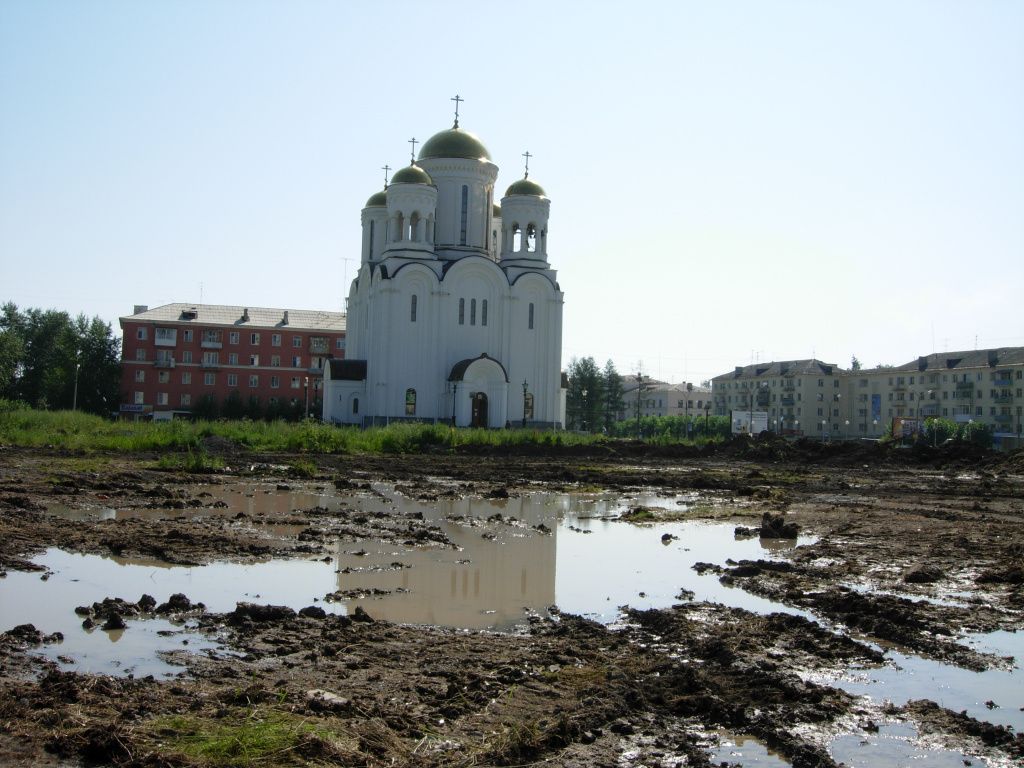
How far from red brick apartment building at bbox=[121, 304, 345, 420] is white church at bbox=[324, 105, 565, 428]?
18052mm

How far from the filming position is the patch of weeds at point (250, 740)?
5.38 m

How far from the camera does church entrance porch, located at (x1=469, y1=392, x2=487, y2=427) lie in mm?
50884

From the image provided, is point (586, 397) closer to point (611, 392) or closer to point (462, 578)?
point (611, 392)

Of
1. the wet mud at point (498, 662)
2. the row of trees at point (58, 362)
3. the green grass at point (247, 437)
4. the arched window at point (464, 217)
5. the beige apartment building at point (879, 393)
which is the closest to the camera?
the wet mud at point (498, 662)

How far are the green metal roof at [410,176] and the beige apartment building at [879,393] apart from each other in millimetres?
40683

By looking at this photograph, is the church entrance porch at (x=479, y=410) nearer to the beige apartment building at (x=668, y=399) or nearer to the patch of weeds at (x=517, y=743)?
the patch of weeds at (x=517, y=743)

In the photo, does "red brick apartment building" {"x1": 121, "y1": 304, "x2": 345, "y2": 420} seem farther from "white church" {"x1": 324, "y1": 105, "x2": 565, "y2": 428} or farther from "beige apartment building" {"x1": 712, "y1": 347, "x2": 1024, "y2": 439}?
"beige apartment building" {"x1": 712, "y1": 347, "x2": 1024, "y2": 439}

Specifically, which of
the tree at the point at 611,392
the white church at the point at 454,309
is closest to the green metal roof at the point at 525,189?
the white church at the point at 454,309

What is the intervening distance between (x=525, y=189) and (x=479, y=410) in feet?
39.4

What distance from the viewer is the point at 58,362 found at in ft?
247

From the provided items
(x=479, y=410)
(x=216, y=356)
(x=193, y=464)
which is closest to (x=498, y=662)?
(x=193, y=464)

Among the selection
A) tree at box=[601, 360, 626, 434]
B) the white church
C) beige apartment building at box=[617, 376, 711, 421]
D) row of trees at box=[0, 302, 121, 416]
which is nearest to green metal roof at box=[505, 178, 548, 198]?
the white church

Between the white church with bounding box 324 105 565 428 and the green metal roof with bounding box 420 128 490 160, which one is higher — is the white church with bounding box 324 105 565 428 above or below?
below

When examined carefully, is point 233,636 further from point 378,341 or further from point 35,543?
point 378,341
